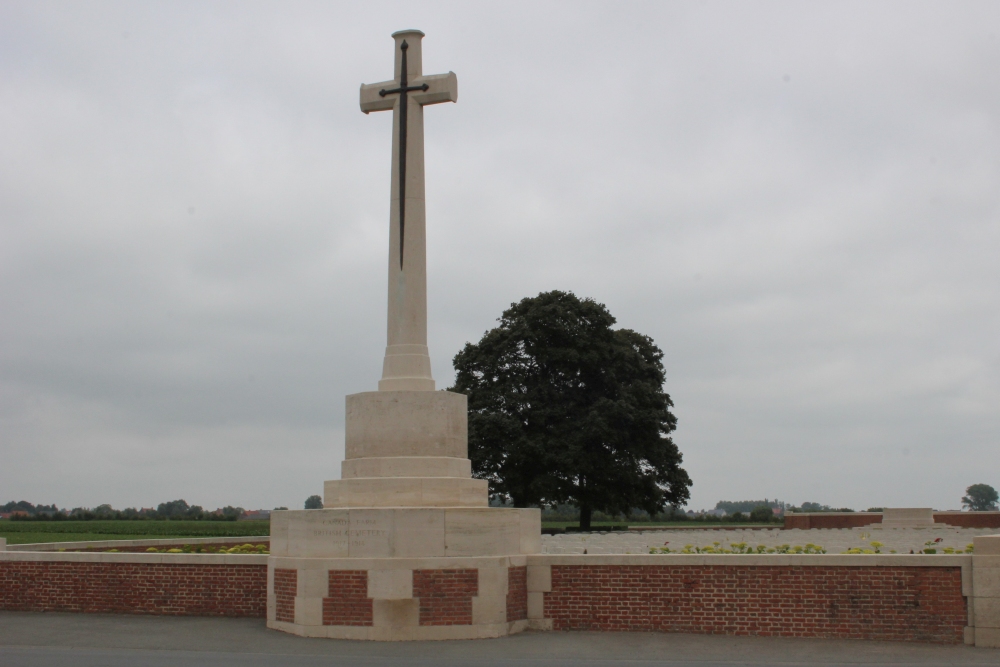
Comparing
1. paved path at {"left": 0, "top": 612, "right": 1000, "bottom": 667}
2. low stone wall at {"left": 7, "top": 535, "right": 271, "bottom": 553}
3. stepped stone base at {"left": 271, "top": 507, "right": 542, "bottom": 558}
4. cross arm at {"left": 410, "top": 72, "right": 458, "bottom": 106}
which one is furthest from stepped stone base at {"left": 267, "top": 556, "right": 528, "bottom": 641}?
cross arm at {"left": 410, "top": 72, "right": 458, "bottom": 106}

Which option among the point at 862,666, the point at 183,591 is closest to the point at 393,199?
the point at 183,591

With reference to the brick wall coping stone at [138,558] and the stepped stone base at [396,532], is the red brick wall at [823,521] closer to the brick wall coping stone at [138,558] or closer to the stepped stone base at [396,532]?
the stepped stone base at [396,532]

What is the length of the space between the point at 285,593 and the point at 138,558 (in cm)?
288

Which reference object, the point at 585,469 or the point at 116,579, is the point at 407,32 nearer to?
the point at 116,579

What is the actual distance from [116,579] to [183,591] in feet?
3.53

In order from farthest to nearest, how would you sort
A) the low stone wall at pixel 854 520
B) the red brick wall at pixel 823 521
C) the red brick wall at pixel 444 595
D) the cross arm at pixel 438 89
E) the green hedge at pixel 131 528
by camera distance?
the green hedge at pixel 131 528 < the red brick wall at pixel 823 521 < the low stone wall at pixel 854 520 < the cross arm at pixel 438 89 < the red brick wall at pixel 444 595

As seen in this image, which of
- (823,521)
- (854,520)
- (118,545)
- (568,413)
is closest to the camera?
(118,545)

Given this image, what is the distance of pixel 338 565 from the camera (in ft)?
35.0

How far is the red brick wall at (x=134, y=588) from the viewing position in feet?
40.5

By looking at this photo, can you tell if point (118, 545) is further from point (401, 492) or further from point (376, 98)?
point (376, 98)

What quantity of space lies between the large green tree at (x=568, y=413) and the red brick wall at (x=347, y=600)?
1880 cm

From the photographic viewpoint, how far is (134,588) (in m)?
12.7

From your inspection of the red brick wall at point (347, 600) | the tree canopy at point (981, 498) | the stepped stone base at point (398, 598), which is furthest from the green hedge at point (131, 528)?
the tree canopy at point (981, 498)

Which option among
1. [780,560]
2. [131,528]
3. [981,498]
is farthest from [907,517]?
[981,498]
